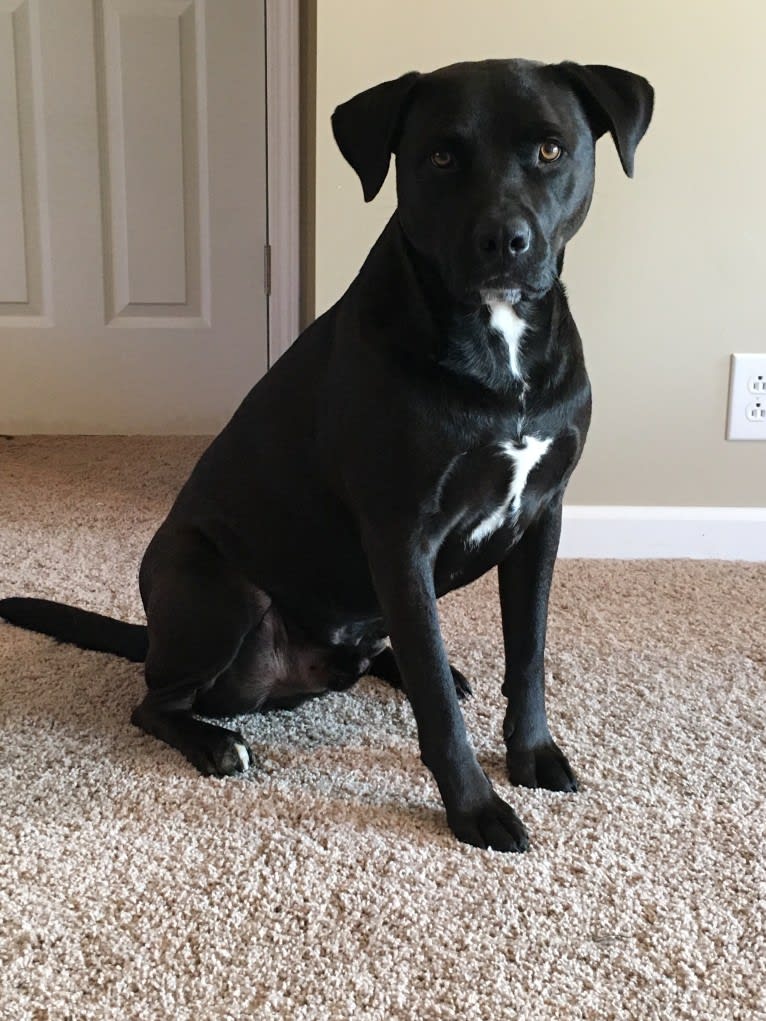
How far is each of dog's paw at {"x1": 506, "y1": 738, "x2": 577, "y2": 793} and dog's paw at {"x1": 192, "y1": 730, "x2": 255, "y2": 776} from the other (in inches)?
12.5

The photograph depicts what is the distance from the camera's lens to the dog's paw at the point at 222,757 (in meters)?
1.28

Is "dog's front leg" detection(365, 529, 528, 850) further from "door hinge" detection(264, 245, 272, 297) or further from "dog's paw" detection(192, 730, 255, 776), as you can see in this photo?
"door hinge" detection(264, 245, 272, 297)

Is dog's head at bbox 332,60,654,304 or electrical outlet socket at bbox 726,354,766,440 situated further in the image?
electrical outlet socket at bbox 726,354,766,440

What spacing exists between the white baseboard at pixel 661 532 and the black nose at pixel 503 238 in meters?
1.13

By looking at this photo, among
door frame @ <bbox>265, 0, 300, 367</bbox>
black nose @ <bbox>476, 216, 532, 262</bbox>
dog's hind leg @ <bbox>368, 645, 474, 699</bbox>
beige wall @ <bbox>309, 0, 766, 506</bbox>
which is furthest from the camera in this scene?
door frame @ <bbox>265, 0, 300, 367</bbox>

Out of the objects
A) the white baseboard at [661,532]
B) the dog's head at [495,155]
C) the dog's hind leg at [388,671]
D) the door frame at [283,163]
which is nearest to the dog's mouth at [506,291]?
the dog's head at [495,155]

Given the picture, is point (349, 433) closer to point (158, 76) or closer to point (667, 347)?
point (667, 347)

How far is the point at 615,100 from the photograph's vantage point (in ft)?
3.76

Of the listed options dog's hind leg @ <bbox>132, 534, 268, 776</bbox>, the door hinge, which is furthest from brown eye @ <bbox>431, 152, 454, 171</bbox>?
the door hinge

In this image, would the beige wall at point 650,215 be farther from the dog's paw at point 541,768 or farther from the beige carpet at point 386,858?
the dog's paw at point 541,768

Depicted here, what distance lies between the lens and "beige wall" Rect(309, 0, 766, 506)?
74.7 inches

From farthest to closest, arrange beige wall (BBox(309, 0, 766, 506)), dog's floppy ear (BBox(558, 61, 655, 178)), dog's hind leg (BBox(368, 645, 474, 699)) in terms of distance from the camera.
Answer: beige wall (BBox(309, 0, 766, 506)) < dog's hind leg (BBox(368, 645, 474, 699)) < dog's floppy ear (BBox(558, 61, 655, 178))

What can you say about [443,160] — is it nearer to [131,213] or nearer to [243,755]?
[243,755]

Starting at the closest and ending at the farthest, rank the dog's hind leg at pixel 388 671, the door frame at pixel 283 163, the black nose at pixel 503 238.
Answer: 1. the black nose at pixel 503 238
2. the dog's hind leg at pixel 388 671
3. the door frame at pixel 283 163
